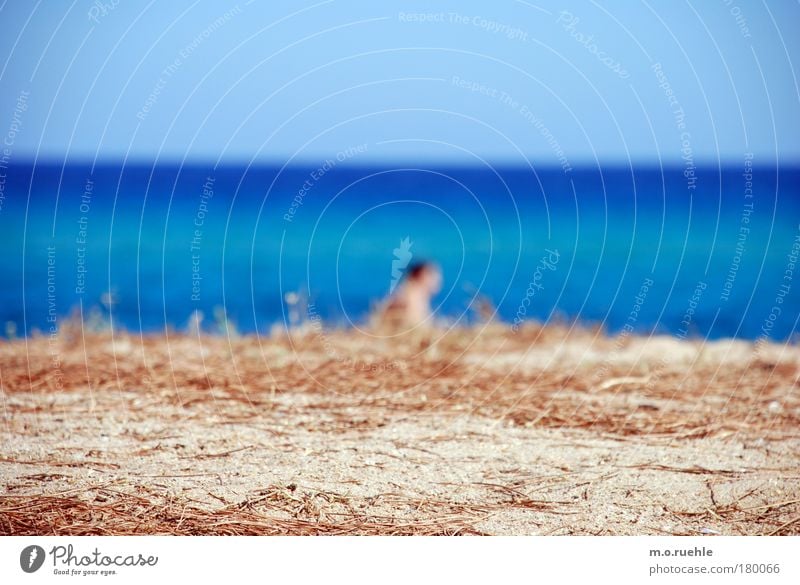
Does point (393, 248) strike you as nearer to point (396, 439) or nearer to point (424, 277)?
point (424, 277)

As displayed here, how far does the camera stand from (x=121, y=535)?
2582 mm

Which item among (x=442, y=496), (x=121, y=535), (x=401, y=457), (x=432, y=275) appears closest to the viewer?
(x=121, y=535)

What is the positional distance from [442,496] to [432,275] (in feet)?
14.3

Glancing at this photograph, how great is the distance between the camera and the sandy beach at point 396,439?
264cm

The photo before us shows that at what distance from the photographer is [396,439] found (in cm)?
319

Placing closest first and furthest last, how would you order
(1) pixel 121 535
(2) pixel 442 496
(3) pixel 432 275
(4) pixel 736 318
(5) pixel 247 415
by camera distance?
(1) pixel 121 535 → (2) pixel 442 496 → (5) pixel 247 415 → (3) pixel 432 275 → (4) pixel 736 318

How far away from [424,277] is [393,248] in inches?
552

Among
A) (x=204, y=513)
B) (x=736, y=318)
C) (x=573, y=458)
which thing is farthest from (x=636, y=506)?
(x=736, y=318)

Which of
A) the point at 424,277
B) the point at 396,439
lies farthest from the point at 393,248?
the point at 396,439

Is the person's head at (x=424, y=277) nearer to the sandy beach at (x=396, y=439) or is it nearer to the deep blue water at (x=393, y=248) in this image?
the deep blue water at (x=393, y=248)

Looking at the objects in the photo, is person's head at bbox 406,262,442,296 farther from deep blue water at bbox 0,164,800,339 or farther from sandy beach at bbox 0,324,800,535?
sandy beach at bbox 0,324,800,535

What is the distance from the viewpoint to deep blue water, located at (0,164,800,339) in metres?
10.1

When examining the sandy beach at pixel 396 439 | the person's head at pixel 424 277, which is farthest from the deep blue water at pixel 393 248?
the sandy beach at pixel 396 439
